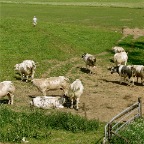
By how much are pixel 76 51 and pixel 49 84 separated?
17030 mm

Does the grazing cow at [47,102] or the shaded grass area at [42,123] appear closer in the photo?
the shaded grass area at [42,123]

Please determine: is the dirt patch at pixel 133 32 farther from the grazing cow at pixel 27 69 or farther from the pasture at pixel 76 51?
the grazing cow at pixel 27 69

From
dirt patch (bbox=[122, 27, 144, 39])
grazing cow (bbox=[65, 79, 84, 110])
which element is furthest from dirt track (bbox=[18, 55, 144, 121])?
dirt patch (bbox=[122, 27, 144, 39])

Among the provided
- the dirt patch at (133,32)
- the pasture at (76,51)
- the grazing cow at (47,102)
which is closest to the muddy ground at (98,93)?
the pasture at (76,51)

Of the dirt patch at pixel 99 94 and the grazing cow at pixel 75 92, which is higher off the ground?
the grazing cow at pixel 75 92

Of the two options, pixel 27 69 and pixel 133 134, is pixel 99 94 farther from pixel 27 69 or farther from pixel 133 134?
pixel 133 134

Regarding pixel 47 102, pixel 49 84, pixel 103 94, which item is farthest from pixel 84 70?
pixel 47 102

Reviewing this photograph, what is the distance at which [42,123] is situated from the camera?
798 inches

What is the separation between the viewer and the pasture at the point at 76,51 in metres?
25.3

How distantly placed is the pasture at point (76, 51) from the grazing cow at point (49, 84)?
123 cm

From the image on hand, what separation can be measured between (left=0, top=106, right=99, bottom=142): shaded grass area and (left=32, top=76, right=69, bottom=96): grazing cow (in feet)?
16.2

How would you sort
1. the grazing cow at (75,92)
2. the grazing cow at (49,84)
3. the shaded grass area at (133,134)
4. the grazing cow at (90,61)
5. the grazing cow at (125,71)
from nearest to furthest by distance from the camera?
1. the shaded grass area at (133,134)
2. the grazing cow at (75,92)
3. the grazing cow at (49,84)
4. the grazing cow at (125,71)
5. the grazing cow at (90,61)

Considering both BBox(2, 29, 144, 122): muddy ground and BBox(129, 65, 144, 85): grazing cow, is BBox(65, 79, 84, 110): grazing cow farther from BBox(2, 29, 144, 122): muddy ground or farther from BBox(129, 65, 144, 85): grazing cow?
BBox(129, 65, 144, 85): grazing cow

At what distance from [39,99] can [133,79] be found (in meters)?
9.93
